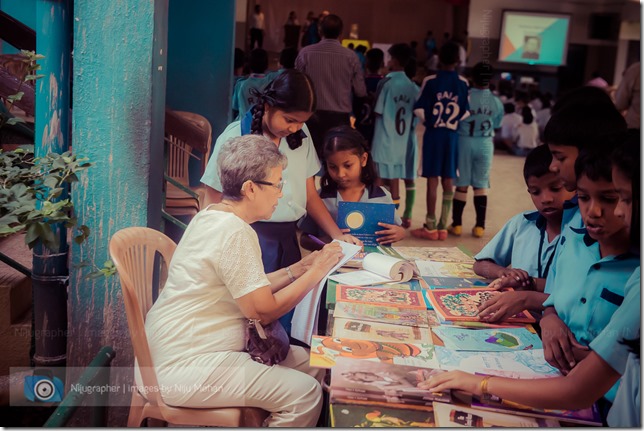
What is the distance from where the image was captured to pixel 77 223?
2260 millimetres

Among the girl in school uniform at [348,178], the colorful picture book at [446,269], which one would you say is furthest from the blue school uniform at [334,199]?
the colorful picture book at [446,269]

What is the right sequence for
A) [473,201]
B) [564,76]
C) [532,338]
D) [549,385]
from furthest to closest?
1. [473,201]
2. [564,76]
3. [532,338]
4. [549,385]

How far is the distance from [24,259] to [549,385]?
6.20ft

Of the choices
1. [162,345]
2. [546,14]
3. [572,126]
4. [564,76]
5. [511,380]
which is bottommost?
[162,345]

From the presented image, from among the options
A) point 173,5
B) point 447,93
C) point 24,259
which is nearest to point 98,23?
point 173,5

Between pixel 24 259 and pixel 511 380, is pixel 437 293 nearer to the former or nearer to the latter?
pixel 511 380

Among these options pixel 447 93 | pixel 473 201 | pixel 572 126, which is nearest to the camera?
pixel 572 126

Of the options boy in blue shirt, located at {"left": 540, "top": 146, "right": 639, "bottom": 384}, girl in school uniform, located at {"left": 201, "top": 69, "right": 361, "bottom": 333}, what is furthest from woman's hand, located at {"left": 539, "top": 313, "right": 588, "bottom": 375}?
girl in school uniform, located at {"left": 201, "top": 69, "right": 361, "bottom": 333}

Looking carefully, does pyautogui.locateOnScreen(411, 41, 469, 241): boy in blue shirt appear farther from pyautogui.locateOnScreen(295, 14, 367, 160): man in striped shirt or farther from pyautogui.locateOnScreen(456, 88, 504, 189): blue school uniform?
pyautogui.locateOnScreen(295, 14, 367, 160): man in striped shirt

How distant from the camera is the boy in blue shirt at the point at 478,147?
257 cm

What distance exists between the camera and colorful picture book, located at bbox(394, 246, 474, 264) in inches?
99.7

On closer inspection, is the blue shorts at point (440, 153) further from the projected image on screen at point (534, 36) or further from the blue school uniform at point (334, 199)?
the projected image on screen at point (534, 36)

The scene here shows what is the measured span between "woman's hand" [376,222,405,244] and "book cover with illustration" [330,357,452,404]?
37.2 inches

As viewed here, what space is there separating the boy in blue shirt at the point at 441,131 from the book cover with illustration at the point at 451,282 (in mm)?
576
